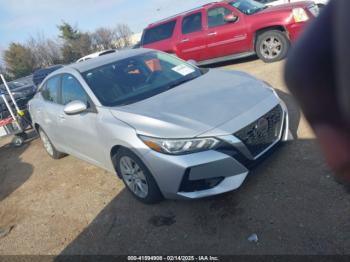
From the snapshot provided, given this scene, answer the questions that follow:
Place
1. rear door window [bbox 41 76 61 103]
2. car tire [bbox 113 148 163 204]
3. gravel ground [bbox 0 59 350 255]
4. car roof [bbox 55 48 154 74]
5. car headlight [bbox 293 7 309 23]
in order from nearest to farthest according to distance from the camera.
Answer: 1. gravel ground [bbox 0 59 350 255]
2. car tire [bbox 113 148 163 204]
3. car roof [bbox 55 48 154 74]
4. rear door window [bbox 41 76 61 103]
5. car headlight [bbox 293 7 309 23]

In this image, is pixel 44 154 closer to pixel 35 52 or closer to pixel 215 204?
pixel 215 204

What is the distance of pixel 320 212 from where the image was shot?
310cm

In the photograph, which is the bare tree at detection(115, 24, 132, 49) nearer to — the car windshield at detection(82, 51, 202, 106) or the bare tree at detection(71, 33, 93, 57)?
the bare tree at detection(71, 33, 93, 57)

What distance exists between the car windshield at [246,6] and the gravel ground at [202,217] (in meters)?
4.81

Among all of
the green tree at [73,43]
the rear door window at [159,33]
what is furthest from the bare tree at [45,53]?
the rear door window at [159,33]

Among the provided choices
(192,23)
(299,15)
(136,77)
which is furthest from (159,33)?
(136,77)

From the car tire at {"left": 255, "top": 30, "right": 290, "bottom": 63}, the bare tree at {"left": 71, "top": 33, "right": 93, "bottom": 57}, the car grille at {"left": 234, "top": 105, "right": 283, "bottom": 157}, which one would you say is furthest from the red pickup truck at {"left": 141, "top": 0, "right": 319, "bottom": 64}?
the bare tree at {"left": 71, "top": 33, "right": 93, "bottom": 57}

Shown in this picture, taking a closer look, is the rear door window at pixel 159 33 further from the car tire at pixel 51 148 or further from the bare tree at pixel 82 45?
the bare tree at pixel 82 45

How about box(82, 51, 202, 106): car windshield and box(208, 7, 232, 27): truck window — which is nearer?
box(82, 51, 202, 106): car windshield

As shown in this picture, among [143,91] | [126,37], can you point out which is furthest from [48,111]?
[126,37]

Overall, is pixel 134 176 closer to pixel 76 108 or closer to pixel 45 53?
pixel 76 108

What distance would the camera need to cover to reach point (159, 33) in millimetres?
10805

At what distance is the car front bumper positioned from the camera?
3.23m

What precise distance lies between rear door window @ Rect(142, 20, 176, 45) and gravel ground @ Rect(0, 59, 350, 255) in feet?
20.6
